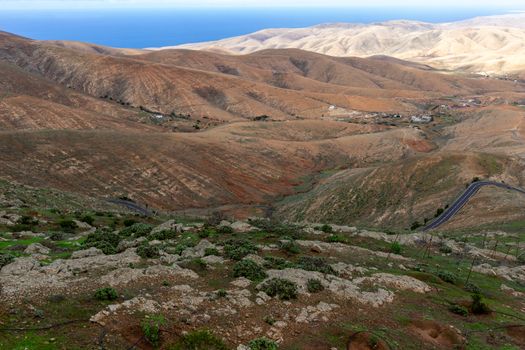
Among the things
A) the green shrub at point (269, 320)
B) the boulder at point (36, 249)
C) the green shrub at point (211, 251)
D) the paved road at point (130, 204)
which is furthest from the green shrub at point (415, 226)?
the boulder at point (36, 249)

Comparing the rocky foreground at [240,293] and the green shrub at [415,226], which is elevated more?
the rocky foreground at [240,293]

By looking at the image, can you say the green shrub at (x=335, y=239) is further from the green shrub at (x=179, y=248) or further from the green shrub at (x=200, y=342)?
the green shrub at (x=200, y=342)

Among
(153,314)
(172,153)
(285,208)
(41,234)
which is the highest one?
(153,314)

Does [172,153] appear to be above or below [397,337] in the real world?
below

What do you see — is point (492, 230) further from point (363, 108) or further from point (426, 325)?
point (363, 108)

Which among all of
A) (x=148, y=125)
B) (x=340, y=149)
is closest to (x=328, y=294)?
(x=340, y=149)

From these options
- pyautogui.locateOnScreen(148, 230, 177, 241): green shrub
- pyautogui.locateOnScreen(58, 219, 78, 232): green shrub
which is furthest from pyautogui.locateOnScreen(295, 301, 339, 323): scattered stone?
pyautogui.locateOnScreen(58, 219, 78, 232): green shrub
